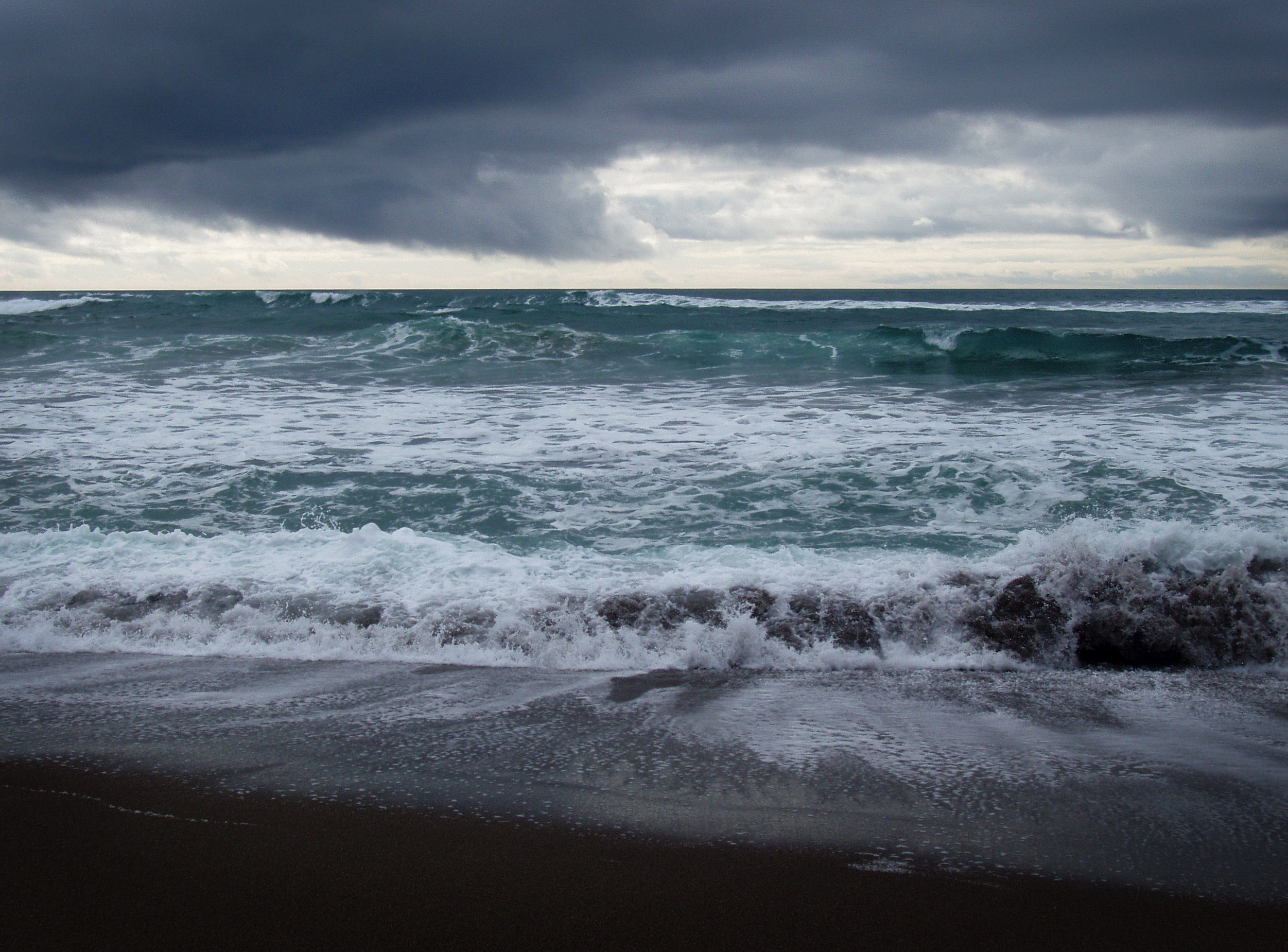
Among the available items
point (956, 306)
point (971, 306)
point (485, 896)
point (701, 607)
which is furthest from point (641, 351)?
point (971, 306)

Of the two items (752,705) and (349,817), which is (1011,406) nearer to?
(752,705)

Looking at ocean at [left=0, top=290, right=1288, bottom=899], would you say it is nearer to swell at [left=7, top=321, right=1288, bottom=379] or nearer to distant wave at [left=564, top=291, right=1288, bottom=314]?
swell at [left=7, top=321, right=1288, bottom=379]

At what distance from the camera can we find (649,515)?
6176 millimetres

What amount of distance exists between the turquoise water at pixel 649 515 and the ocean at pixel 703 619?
3cm

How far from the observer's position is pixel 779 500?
6539mm

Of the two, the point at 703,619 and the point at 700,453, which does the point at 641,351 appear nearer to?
the point at 700,453

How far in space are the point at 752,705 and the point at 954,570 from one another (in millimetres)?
1811

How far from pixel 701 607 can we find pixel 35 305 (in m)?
33.3

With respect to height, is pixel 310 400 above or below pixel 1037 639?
above

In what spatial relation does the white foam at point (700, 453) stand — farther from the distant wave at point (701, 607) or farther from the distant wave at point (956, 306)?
the distant wave at point (956, 306)

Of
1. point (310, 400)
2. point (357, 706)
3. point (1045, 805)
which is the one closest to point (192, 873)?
point (357, 706)

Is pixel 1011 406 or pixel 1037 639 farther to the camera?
pixel 1011 406

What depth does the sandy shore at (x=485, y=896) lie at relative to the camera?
5.93 ft

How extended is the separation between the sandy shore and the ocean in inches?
5.1
